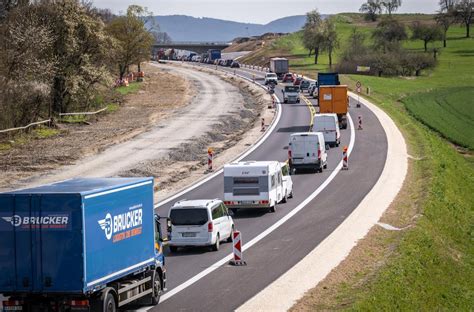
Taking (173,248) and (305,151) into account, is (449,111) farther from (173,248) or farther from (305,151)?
(173,248)

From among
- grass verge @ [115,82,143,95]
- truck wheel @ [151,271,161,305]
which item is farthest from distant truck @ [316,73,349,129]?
truck wheel @ [151,271,161,305]

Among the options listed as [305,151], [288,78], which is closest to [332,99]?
[305,151]

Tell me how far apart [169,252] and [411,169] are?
84.1 ft

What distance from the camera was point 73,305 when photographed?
20.8 metres

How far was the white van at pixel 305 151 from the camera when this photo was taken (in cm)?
5438

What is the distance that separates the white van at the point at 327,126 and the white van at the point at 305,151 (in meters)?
10.3

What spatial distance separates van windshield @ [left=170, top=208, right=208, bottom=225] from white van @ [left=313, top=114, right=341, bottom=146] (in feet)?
109

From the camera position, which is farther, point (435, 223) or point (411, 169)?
point (411, 169)

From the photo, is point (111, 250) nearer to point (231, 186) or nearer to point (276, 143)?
point (231, 186)

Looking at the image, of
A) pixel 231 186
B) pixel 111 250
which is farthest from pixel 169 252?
pixel 111 250

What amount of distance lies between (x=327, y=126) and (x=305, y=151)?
38.1 feet

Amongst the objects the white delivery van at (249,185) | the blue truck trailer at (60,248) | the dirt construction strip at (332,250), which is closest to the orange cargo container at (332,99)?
the dirt construction strip at (332,250)

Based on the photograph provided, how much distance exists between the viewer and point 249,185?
41.5m

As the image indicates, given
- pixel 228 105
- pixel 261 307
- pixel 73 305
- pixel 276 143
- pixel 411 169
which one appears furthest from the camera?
pixel 228 105
